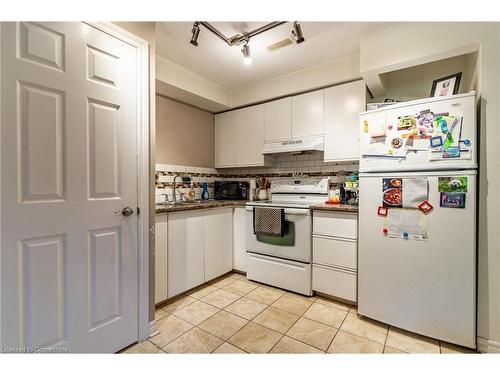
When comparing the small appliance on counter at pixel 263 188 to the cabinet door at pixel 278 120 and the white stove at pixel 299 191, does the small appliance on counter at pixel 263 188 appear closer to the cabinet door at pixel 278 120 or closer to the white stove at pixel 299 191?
the white stove at pixel 299 191

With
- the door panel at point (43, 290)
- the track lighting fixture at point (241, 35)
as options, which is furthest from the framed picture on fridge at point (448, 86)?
the door panel at point (43, 290)

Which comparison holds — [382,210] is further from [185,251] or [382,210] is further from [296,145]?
[185,251]

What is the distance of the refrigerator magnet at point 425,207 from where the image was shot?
5.26 ft

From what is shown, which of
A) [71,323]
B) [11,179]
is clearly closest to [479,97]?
[11,179]

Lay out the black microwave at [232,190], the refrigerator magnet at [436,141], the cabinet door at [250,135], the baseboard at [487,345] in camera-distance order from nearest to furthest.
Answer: the baseboard at [487,345]
the refrigerator magnet at [436,141]
the cabinet door at [250,135]
the black microwave at [232,190]

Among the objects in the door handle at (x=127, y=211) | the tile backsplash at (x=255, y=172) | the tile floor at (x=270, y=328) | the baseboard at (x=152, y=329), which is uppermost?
the tile backsplash at (x=255, y=172)

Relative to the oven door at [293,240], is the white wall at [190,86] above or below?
above

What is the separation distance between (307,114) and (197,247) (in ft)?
6.28

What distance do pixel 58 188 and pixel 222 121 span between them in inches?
95.4

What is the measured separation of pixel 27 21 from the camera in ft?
3.78

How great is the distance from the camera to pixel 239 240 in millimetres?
2820

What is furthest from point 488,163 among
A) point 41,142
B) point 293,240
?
point 41,142

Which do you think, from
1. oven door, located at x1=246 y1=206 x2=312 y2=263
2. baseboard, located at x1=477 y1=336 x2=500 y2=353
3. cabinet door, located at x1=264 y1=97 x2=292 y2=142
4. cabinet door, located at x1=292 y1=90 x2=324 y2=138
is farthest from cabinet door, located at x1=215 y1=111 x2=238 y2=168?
baseboard, located at x1=477 y1=336 x2=500 y2=353

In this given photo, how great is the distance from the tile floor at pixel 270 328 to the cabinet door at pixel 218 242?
313 mm
